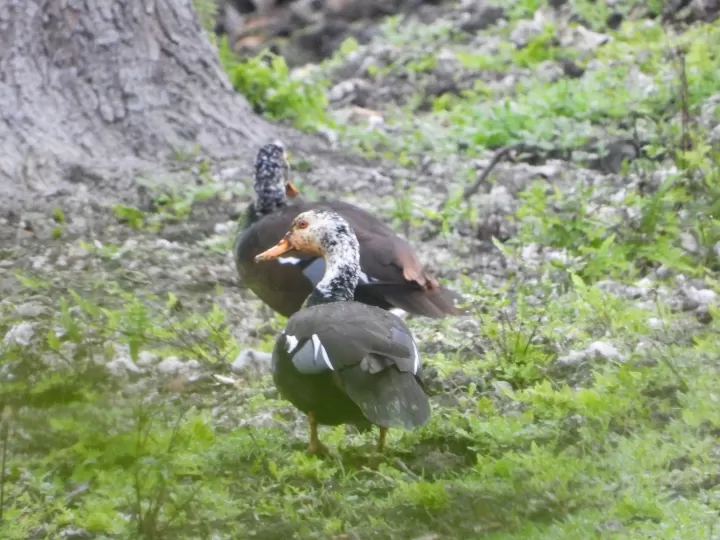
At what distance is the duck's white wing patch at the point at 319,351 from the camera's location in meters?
4.36

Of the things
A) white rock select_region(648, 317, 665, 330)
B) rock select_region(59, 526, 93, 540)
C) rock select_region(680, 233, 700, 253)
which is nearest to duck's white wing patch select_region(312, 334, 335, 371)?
rock select_region(59, 526, 93, 540)

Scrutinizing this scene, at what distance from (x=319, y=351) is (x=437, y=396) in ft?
3.72

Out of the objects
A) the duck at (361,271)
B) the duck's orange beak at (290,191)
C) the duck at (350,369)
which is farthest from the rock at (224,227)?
the duck at (350,369)

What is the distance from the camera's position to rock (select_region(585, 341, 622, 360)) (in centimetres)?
541

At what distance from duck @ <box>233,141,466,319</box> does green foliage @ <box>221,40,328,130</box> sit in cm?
339

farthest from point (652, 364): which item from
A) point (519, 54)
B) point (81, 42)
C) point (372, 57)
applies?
point (372, 57)

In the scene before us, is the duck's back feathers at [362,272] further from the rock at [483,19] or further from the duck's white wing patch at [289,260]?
the rock at [483,19]

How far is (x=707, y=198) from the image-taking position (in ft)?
22.8

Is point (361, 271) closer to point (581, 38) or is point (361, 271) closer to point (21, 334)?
point (21, 334)

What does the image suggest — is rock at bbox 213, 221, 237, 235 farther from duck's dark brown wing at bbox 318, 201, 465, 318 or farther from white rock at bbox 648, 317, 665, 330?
white rock at bbox 648, 317, 665, 330

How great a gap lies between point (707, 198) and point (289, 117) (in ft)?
14.1

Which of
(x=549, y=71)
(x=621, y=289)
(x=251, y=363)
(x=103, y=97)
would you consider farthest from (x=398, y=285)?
(x=549, y=71)

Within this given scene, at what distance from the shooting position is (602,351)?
545cm

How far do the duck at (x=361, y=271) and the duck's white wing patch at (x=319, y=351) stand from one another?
133cm
